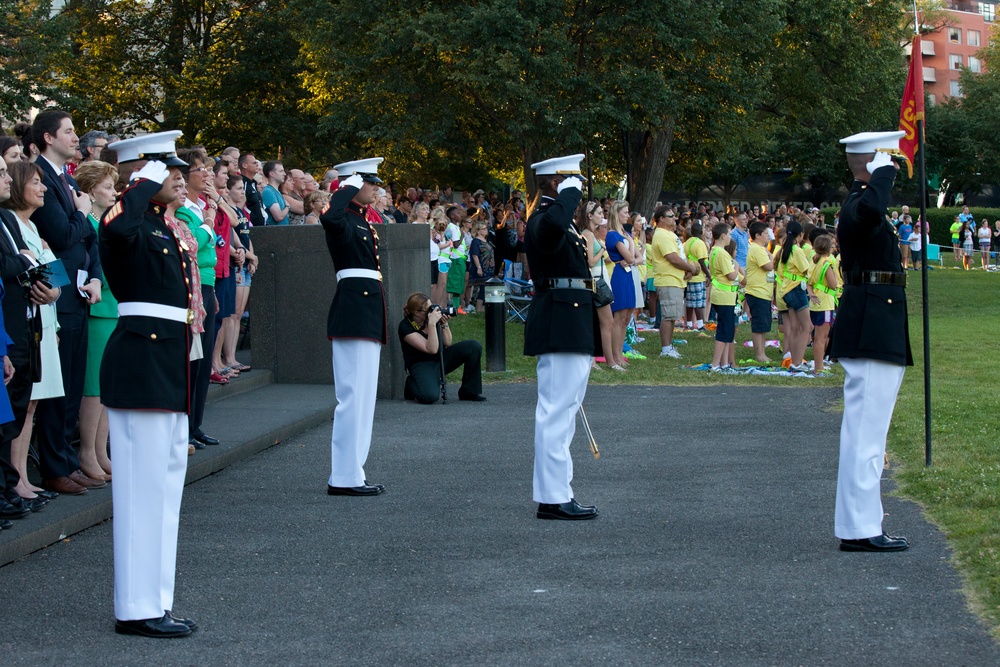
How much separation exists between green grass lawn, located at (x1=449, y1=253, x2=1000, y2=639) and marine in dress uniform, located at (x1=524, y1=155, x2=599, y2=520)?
2148 mm

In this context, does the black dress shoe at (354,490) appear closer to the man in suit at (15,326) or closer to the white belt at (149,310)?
the man in suit at (15,326)

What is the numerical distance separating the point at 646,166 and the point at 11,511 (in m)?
25.9

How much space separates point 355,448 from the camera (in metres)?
8.46

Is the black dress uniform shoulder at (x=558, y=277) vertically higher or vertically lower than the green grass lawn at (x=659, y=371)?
higher

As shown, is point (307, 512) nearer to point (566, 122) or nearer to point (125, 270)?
point (125, 270)

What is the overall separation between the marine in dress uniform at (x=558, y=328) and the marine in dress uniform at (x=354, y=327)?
47.9 inches

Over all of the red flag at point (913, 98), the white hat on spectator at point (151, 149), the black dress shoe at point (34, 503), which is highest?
the red flag at point (913, 98)

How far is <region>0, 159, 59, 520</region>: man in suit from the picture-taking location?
718 cm

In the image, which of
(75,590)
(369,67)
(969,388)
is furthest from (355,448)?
(369,67)

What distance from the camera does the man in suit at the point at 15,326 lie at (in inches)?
283

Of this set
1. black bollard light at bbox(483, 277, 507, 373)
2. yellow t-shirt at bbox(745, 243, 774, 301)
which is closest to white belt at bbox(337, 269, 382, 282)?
black bollard light at bbox(483, 277, 507, 373)

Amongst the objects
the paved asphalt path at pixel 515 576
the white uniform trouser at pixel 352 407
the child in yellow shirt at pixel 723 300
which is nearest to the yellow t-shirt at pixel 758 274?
the child in yellow shirt at pixel 723 300

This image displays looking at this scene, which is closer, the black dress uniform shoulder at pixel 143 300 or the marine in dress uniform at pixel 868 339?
the black dress uniform shoulder at pixel 143 300

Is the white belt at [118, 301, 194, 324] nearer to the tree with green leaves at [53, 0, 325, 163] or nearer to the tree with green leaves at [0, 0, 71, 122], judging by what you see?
the tree with green leaves at [0, 0, 71, 122]
